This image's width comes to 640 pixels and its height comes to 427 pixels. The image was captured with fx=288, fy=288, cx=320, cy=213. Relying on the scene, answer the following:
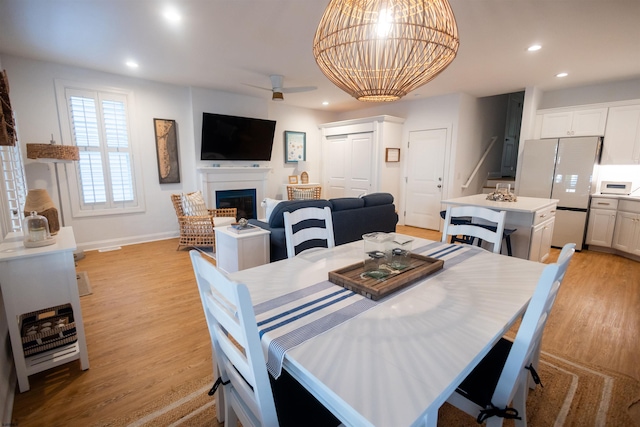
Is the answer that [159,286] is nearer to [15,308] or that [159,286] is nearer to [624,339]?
[15,308]

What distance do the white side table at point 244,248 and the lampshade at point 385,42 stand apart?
194 centimetres

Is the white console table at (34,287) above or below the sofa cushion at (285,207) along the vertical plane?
below

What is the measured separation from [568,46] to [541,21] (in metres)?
0.83

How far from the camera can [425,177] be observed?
5.67m

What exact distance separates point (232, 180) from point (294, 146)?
1751mm

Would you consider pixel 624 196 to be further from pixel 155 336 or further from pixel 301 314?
pixel 155 336

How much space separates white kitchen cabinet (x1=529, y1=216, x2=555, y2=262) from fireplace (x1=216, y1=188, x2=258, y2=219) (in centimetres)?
450

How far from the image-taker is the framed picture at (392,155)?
5.76m

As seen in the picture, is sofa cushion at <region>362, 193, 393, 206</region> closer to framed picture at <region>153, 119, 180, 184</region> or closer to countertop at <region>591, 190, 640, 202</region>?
countertop at <region>591, 190, 640, 202</region>

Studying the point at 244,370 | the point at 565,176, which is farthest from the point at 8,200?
the point at 565,176

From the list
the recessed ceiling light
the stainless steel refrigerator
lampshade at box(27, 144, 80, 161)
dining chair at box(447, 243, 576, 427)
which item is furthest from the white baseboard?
the stainless steel refrigerator

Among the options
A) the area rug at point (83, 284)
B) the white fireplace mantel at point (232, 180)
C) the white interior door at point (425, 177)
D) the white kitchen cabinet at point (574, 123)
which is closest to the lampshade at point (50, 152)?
the area rug at point (83, 284)

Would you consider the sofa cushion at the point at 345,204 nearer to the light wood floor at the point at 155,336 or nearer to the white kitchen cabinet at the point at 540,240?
the light wood floor at the point at 155,336

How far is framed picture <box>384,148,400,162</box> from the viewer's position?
18.9 ft
